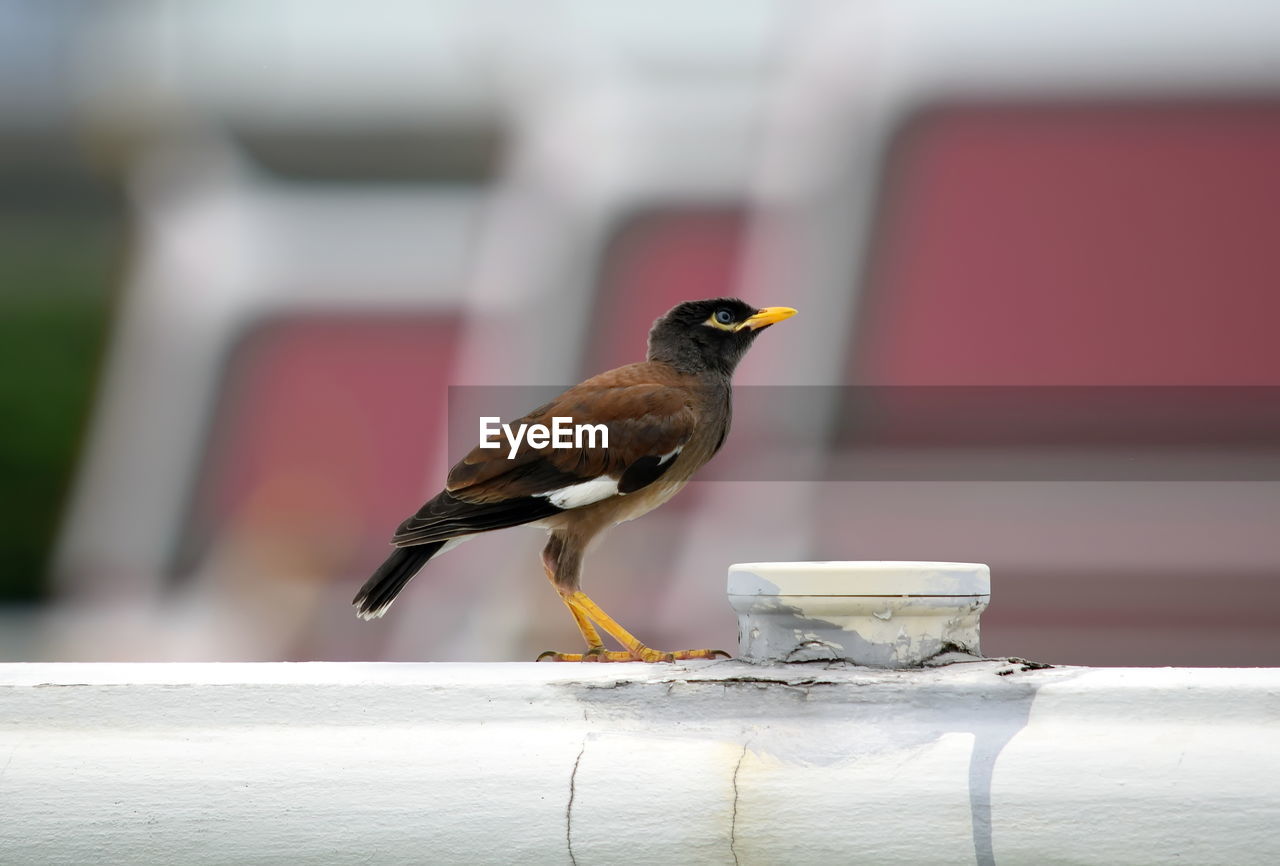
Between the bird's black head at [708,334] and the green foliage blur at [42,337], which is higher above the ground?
the bird's black head at [708,334]

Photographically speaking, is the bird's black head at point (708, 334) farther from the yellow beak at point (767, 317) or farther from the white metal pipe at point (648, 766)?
the white metal pipe at point (648, 766)

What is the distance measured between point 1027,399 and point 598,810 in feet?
3.83

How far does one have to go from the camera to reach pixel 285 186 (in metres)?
1.96

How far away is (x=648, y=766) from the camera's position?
2.38 feet

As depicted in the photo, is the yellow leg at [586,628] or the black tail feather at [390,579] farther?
the yellow leg at [586,628]

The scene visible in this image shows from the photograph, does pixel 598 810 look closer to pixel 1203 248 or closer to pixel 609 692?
pixel 609 692

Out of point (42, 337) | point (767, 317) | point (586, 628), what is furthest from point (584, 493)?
point (42, 337)

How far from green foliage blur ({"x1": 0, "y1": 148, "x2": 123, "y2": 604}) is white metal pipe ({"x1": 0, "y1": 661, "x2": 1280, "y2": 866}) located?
128cm

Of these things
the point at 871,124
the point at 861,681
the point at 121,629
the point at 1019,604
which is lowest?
A: the point at 121,629

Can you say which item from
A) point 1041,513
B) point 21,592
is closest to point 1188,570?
point 1041,513

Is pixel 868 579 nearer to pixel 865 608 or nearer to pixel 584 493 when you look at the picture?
pixel 865 608

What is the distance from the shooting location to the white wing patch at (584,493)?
3.79 feet

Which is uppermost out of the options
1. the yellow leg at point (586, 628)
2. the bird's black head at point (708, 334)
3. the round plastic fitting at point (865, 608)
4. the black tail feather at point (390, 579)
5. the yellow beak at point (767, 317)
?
the yellow beak at point (767, 317)

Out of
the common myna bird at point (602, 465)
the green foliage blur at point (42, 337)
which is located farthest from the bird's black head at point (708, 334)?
the green foliage blur at point (42, 337)
